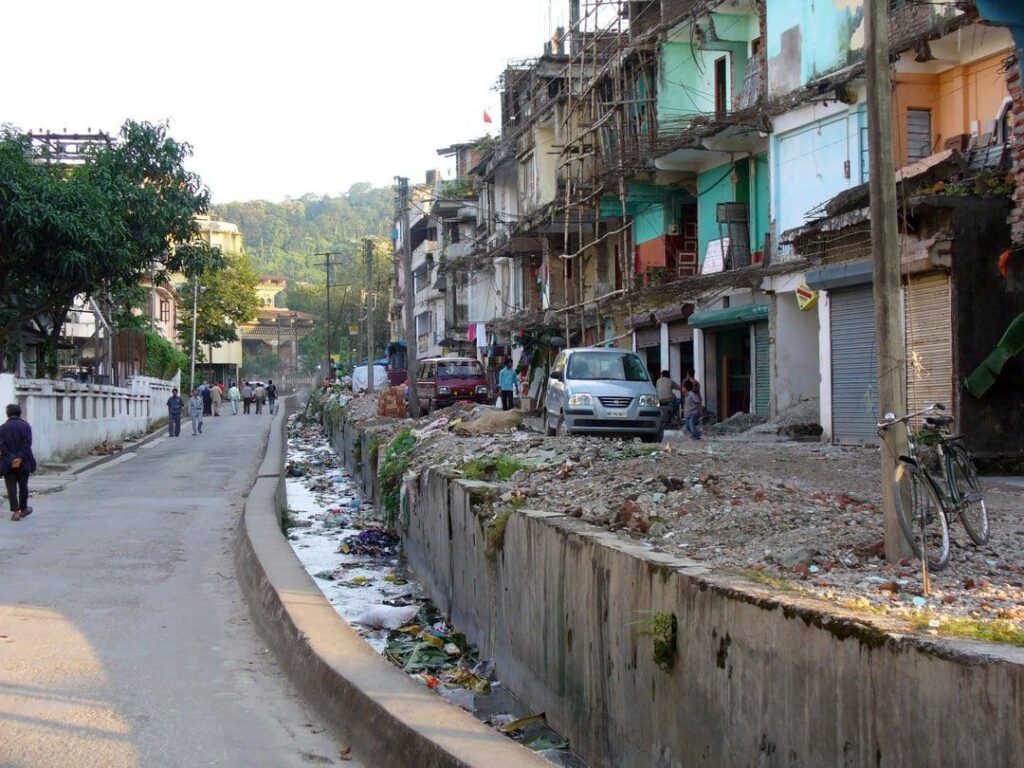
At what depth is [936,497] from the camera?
732 centimetres

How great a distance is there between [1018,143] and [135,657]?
12.1m

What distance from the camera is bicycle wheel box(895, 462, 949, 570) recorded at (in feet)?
22.7

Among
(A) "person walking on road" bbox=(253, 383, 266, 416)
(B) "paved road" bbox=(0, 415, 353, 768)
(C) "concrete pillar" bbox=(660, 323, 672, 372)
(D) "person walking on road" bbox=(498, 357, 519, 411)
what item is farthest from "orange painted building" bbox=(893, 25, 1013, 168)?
(A) "person walking on road" bbox=(253, 383, 266, 416)

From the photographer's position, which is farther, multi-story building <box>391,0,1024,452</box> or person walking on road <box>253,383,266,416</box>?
person walking on road <box>253,383,266,416</box>

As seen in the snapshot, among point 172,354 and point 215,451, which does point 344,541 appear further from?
point 172,354

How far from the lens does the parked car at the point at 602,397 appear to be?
20.1 meters

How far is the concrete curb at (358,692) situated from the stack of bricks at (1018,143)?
1029 cm

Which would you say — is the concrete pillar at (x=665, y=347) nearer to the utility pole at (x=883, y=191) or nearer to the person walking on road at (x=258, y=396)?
the utility pole at (x=883, y=191)

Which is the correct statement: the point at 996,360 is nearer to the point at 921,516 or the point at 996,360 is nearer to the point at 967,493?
the point at 967,493

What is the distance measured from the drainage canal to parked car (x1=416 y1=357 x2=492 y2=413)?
10.6 meters

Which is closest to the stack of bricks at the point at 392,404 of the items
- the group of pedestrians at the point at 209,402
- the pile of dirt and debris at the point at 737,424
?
the group of pedestrians at the point at 209,402

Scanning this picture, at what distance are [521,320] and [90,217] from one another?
23.9 m

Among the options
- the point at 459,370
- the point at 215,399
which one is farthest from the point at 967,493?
the point at 215,399

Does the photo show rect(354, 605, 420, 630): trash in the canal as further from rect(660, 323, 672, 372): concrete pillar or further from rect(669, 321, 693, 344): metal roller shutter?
rect(660, 323, 672, 372): concrete pillar
